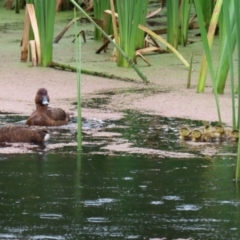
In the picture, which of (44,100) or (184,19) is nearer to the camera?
(44,100)

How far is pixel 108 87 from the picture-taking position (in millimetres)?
7840

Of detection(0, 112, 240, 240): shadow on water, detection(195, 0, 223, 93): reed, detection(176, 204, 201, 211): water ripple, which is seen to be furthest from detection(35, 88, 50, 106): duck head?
detection(176, 204, 201, 211): water ripple

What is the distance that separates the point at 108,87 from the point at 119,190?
3301 millimetres

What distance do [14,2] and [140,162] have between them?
699 centimetres

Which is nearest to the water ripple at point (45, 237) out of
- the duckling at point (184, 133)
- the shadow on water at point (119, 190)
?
the shadow on water at point (119, 190)

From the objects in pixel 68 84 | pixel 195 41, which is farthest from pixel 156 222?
pixel 195 41

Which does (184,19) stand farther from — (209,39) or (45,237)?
(45,237)

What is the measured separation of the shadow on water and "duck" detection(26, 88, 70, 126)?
237 millimetres

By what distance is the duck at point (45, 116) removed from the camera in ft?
21.0

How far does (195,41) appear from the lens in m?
9.59

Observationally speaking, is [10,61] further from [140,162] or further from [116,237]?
[116,237]

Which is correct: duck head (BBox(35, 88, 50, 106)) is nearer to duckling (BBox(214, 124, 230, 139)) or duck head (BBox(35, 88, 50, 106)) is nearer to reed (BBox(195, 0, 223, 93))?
reed (BBox(195, 0, 223, 93))

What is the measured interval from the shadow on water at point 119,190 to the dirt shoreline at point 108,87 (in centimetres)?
79

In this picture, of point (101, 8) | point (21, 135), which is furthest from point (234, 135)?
point (101, 8)
